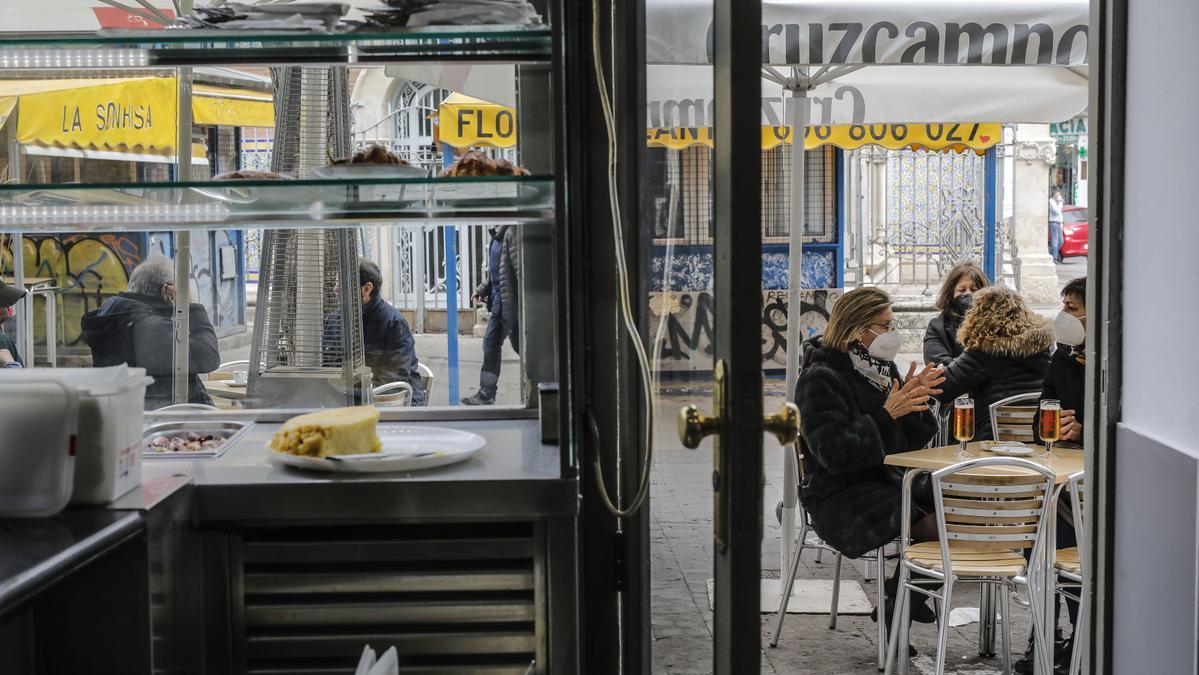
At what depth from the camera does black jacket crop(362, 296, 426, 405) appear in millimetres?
3234

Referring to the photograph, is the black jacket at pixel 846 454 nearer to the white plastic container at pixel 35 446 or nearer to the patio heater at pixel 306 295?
the patio heater at pixel 306 295

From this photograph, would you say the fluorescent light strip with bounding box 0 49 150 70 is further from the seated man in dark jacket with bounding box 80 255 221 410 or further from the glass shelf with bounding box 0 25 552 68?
the seated man in dark jacket with bounding box 80 255 221 410

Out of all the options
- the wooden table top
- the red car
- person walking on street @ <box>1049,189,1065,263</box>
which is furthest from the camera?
the red car

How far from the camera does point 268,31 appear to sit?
1.76m

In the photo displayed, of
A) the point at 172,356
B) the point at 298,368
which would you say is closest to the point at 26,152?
the point at 172,356

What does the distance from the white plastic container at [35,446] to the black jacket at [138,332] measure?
2.35 m

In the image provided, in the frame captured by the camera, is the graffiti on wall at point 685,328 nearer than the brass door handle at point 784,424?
No

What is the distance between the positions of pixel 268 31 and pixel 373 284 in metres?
2.30

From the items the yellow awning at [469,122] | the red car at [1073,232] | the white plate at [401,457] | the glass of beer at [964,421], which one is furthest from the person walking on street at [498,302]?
the red car at [1073,232]

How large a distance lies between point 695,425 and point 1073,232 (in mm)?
23087

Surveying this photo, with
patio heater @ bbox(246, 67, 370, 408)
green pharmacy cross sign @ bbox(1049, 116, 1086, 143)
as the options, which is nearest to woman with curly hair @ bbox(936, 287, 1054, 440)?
patio heater @ bbox(246, 67, 370, 408)

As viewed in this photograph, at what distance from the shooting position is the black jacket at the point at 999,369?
17.1 feet

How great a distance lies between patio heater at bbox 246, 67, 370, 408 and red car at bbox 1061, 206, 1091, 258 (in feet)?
70.2

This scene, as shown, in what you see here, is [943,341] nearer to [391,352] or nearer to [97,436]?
[391,352]
